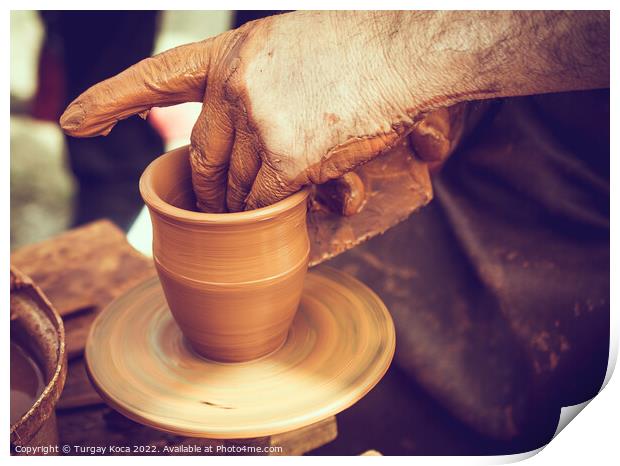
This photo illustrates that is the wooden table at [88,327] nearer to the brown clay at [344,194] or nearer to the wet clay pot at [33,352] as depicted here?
the wet clay pot at [33,352]

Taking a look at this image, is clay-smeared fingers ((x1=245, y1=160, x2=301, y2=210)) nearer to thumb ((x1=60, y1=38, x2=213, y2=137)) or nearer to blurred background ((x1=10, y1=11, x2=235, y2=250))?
thumb ((x1=60, y1=38, x2=213, y2=137))

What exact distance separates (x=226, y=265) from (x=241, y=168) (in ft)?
0.52

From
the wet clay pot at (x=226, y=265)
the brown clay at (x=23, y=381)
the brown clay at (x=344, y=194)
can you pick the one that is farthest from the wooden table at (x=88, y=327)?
the brown clay at (x=344, y=194)

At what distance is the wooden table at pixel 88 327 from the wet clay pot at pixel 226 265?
18 cm

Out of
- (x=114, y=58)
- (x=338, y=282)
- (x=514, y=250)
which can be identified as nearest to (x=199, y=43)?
(x=338, y=282)

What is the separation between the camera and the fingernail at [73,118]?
3.24ft

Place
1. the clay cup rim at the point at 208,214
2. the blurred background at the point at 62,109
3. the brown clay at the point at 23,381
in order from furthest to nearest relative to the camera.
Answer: the blurred background at the point at 62,109 < the brown clay at the point at 23,381 < the clay cup rim at the point at 208,214

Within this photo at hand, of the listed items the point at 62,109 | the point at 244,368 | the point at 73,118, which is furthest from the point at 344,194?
the point at 62,109

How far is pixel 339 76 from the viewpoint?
3.15 ft

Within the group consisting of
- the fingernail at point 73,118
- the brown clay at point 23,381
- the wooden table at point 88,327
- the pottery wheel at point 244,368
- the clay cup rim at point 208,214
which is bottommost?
the wooden table at point 88,327

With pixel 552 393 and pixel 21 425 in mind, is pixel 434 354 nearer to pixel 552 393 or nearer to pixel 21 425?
pixel 552 393

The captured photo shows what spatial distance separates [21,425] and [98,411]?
0.35m

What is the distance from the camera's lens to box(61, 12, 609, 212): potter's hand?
945 mm
